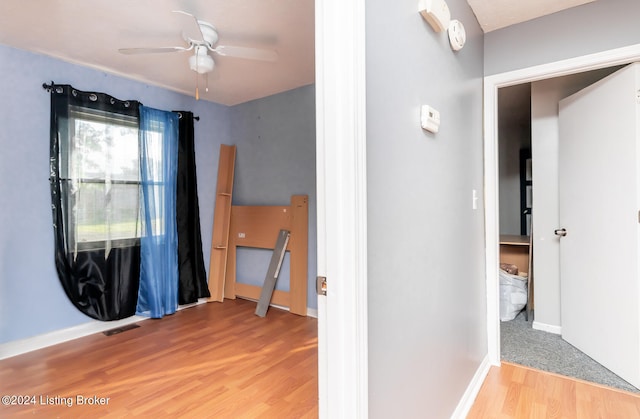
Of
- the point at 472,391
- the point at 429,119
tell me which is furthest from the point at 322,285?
the point at 472,391

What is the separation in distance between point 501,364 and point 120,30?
3664mm

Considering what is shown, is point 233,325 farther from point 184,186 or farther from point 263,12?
point 263,12

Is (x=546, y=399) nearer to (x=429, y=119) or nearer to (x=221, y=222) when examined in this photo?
(x=429, y=119)

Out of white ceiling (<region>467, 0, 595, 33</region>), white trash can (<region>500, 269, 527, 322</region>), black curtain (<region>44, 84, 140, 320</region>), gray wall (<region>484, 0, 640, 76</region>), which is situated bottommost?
white trash can (<region>500, 269, 527, 322</region>)

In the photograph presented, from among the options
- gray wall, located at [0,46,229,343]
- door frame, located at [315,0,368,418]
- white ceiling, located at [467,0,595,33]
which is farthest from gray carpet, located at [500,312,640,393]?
gray wall, located at [0,46,229,343]

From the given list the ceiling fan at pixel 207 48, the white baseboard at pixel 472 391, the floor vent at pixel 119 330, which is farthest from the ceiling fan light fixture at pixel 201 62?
the white baseboard at pixel 472 391

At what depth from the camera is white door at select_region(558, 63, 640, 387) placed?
203 centimetres

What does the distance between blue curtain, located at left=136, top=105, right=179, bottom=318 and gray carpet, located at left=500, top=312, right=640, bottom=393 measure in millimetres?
3214

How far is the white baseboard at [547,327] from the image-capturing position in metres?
2.81

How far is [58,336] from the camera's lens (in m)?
2.84

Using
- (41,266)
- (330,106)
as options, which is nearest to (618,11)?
(330,106)

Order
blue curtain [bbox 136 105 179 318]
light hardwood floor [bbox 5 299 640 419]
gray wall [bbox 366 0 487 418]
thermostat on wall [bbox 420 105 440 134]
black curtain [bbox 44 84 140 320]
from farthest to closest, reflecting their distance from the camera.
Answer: blue curtain [bbox 136 105 179 318] → black curtain [bbox 44 84 140 320] → light hardwood floor [bbox 5 299 640 419] → thermostat on wall [bbox 420 105 440 134] → gray wall [bbox 366 0 487 418]

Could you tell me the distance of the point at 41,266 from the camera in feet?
9.06

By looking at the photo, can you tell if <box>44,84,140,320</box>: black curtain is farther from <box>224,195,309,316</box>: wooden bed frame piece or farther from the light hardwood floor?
<box>224,195,309,316</box>: wooden bed frame piece
